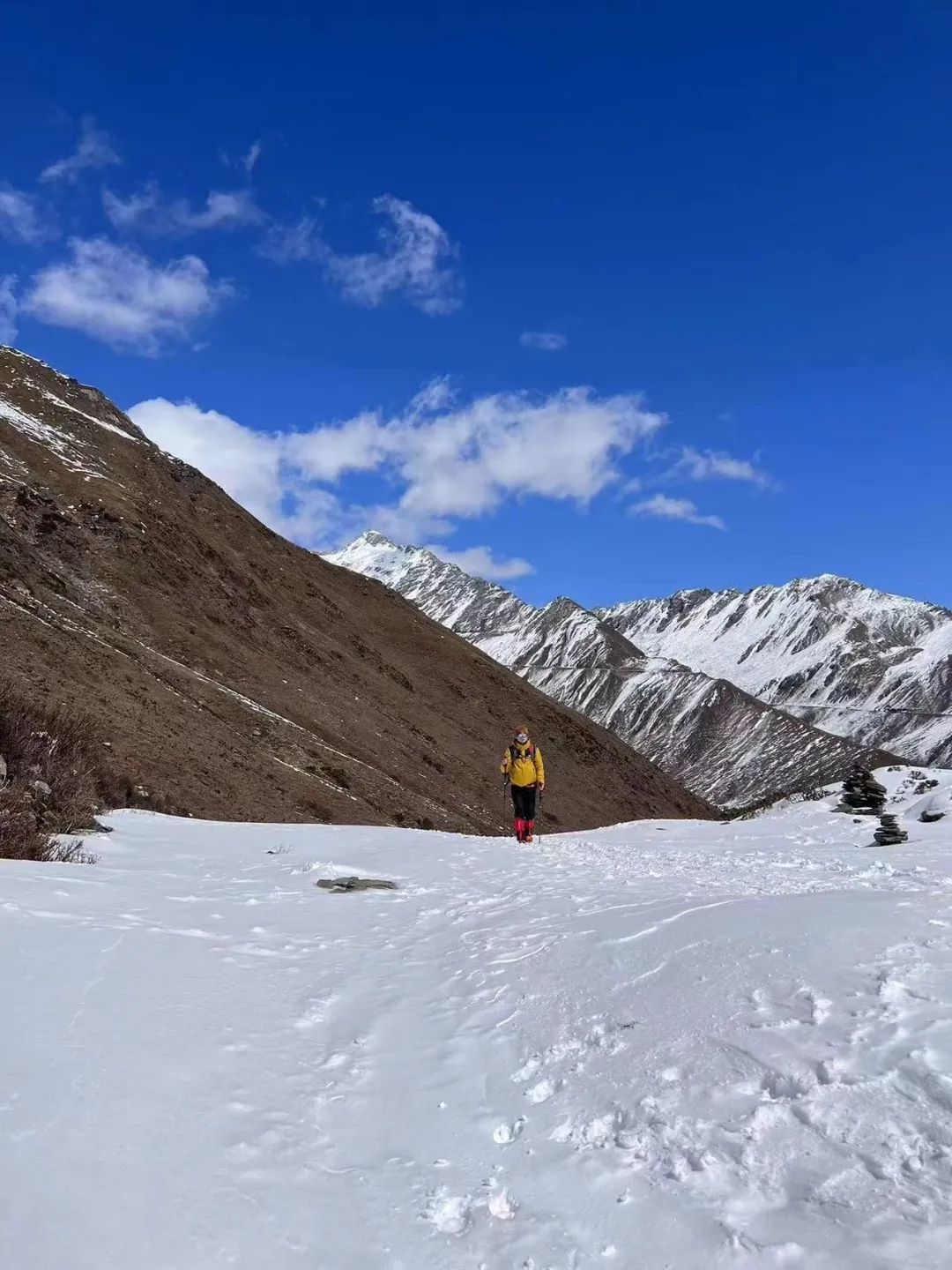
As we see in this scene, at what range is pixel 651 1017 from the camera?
15.8 feet

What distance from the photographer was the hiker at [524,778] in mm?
16547

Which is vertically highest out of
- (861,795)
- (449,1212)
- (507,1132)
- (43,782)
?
(861,795)

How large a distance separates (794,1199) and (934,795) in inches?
563

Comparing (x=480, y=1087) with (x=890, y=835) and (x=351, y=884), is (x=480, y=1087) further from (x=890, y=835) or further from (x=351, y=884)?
(x=890, y=835)

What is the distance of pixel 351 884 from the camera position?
977 centimetres

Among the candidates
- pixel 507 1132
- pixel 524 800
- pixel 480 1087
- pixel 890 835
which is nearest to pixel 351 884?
pixel 480 1087

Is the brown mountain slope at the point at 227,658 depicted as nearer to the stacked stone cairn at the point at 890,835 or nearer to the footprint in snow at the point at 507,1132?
the stacked stone cairn at the point at 890,835

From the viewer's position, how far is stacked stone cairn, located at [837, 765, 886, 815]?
60.8 feet

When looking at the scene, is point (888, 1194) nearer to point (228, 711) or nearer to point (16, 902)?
point (16, 902)

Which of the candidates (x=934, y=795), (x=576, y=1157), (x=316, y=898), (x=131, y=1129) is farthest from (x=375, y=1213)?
(x=934, y=795)

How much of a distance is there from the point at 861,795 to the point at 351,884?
1326 centimetres

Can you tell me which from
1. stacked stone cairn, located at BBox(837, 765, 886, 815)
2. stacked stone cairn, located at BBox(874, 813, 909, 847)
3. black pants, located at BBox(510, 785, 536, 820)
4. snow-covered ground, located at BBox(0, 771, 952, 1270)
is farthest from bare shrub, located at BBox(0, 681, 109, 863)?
stacked stone cairn, located at BBox(837, 765, 886, 815)

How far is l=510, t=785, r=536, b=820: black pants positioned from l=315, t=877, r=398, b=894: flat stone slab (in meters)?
6.70

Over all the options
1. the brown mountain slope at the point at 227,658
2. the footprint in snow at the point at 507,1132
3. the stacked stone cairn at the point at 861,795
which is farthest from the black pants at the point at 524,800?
the footprint in snow at the point at 507,1132
